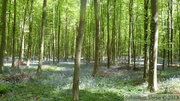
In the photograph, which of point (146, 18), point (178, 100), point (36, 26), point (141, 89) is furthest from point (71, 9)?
point (178, 100)

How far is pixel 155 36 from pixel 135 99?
4.05 meters

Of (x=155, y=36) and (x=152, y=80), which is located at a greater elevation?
(x=155, y=36)

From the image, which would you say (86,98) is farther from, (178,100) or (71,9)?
(71,9)

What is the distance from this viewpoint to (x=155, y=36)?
1212cm

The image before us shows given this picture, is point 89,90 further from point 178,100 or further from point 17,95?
point 178,100

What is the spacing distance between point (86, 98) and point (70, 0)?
29.7m

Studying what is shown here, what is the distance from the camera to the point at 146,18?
14.2 m

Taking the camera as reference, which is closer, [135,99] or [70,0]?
[135,99]

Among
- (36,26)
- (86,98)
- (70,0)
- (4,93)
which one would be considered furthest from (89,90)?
(36,26)

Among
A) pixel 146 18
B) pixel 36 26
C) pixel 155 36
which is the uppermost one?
pixel 36 26

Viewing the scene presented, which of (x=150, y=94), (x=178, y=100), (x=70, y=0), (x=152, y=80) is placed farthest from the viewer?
(x=70, y=0)

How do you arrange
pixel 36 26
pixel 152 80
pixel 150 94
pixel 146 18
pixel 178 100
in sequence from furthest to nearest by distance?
pixel 36 26 → pixel 146 18 → pixel 152 80 → pixel 150 94 → pixel 178 100

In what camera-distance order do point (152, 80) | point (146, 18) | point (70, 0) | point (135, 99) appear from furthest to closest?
point (70, 0), point (146, 18), point (152, 80), point (135, 99)

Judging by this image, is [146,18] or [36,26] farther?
[36,26]
